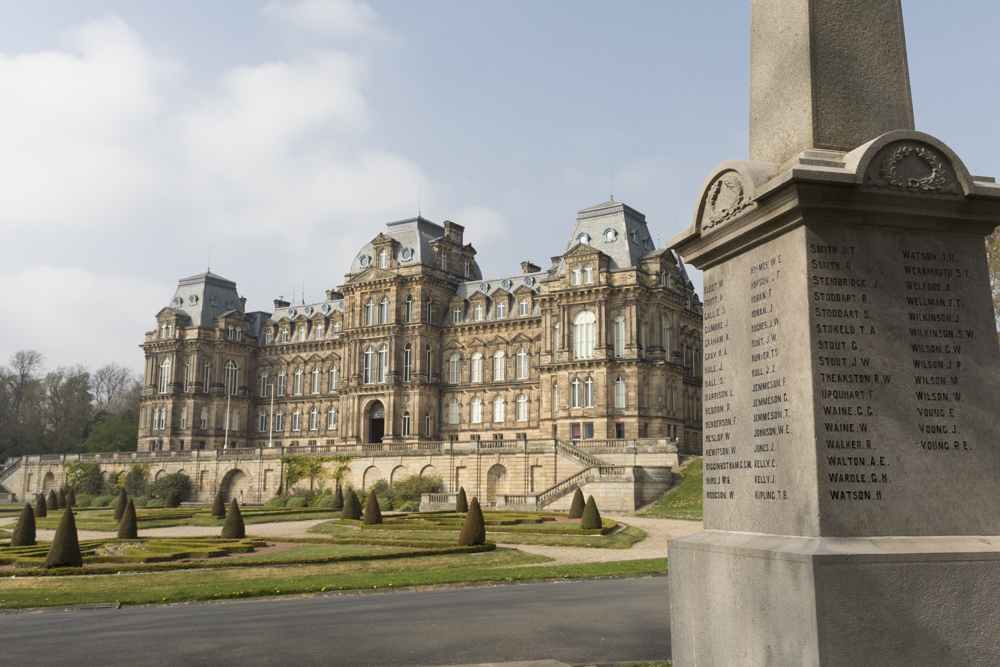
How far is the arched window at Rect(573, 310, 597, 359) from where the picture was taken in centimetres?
6244

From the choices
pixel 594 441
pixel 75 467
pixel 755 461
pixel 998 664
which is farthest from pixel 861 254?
pixel 75 467

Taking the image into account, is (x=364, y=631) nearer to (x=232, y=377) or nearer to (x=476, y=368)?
(x=476, y=368)

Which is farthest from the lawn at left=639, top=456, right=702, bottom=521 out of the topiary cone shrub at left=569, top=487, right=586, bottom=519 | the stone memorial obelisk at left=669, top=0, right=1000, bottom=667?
the stone memorial obelisk at left=669, top=0, right=1000, bottom=667

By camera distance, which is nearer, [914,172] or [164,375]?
[914,172]

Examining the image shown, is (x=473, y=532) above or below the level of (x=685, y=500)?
below

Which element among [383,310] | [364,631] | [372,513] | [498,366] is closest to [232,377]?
[383,310]

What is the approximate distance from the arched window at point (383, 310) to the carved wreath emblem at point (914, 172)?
227 feet

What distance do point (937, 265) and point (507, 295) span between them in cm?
6803

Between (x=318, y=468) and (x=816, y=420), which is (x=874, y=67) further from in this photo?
(x=318, y=468)

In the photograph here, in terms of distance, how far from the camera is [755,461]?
22.3 ft

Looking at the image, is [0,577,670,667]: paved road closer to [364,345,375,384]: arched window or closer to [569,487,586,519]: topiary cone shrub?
[569,487,586,519]: topiary cone shrub

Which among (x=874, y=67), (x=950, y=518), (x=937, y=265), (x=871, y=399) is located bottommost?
(x=950, y=518)

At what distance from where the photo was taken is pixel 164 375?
86.8m

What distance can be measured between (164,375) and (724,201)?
87486 millimetres
